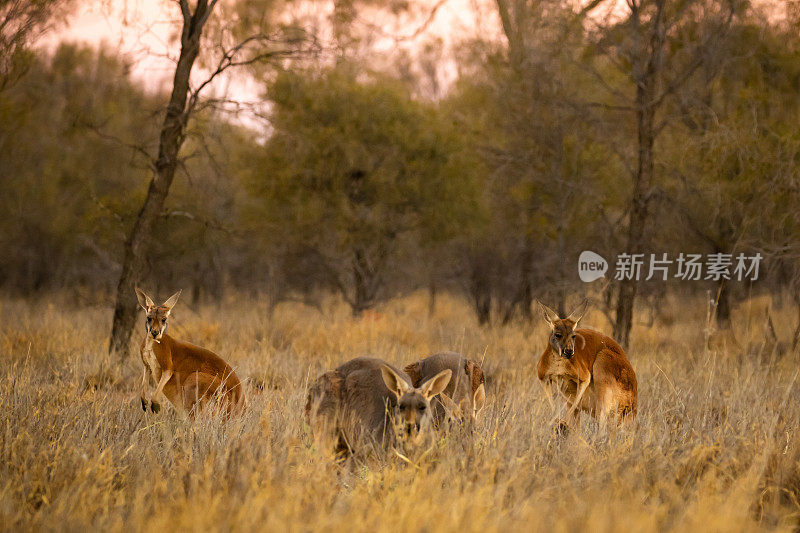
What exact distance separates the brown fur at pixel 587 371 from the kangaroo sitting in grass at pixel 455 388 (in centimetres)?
52

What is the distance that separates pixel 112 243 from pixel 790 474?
1448 centimetres

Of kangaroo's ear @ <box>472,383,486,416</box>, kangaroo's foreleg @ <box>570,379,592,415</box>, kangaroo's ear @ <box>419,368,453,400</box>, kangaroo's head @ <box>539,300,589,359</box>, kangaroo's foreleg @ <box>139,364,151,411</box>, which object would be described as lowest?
kangaroo's foreleg @ <box>139,364,151,411</box>

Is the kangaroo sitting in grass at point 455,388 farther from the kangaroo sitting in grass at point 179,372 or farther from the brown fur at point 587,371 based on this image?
the kangaroo sitting in grass at point 179,372

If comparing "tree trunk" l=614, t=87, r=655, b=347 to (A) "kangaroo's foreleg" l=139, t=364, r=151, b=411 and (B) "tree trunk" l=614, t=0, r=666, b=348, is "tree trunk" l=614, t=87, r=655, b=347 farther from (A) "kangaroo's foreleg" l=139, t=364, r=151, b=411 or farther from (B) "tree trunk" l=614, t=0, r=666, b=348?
(A) "kangaroo's foreleg" l=139, t=364, r=151, b=411

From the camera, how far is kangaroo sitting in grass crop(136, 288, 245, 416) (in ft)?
16.3

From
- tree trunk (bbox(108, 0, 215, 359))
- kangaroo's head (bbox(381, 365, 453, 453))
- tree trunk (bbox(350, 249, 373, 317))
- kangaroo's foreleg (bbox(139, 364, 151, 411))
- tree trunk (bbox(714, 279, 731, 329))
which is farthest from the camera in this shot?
tree trunk (bbox(350, 249, 373, 317))

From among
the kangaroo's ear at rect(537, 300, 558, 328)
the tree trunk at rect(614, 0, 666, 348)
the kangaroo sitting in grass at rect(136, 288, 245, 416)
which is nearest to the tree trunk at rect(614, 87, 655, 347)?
the tree trunk at rect(614, 0, 666, 348)

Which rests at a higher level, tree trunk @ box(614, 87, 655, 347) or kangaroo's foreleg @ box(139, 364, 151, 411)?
tree trunk @ box(614, 87, 655, 347)

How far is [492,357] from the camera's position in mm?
8930

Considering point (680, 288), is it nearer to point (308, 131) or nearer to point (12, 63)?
point (308, 131)

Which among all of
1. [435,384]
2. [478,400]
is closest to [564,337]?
[478,400]

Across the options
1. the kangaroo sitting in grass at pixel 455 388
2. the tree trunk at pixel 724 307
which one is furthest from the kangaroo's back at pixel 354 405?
the tree trunk at pixel 724 307

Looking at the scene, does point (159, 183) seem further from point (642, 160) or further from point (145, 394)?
point (642, 160)

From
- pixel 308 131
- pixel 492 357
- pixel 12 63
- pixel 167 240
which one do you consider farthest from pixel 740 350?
pixel 167 240
